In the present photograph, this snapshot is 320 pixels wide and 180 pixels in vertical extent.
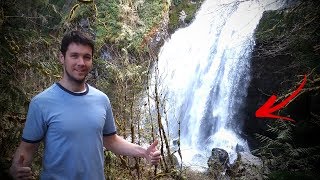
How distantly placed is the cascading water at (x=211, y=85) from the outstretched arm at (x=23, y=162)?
9.81 meters

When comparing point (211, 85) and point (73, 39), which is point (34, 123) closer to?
point (73, 39)

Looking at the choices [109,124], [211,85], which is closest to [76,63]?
[109,124]

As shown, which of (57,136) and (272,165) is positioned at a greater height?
(57,136)

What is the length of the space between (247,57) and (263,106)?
2.05 metres

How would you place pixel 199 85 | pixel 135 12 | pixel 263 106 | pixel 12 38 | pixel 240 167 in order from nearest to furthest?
1. pixel 12 38
2. pixel 240 167
3. pixel 263 106
4. pixel 199 85
5. pixel 135 12

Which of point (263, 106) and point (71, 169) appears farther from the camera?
point (263, 106)

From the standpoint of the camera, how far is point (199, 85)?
1487cm

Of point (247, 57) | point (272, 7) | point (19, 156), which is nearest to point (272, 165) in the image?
point (247, 57)

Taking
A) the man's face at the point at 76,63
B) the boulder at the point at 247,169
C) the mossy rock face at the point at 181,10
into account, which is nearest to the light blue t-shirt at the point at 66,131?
the man's face at the point at 76,63

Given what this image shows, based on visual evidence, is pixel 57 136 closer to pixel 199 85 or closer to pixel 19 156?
pixel 19 156

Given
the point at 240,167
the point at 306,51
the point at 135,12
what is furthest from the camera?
the point at 135,12

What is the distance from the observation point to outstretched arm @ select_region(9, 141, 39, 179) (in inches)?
83.4

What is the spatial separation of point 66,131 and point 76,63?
49 cm

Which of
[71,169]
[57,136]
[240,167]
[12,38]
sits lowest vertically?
[240,167]
